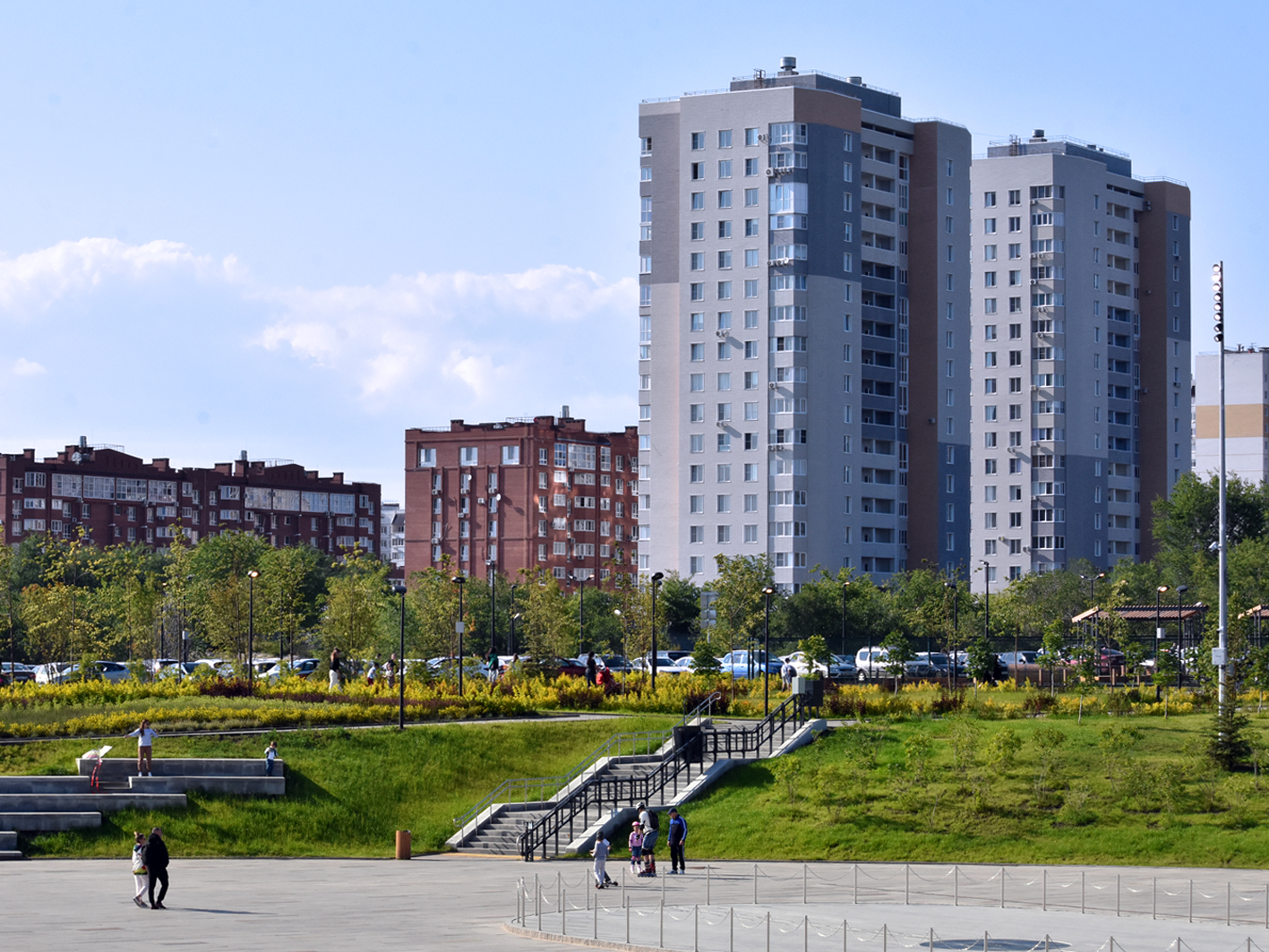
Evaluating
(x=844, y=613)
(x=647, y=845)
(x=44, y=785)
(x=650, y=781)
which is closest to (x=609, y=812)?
(x=650, y=781)

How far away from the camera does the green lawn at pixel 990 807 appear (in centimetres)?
3631

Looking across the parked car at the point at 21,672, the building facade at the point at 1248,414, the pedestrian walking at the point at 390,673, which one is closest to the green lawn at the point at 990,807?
the pedestrian walking at the point at 390,673

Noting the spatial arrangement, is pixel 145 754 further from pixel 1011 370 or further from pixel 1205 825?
pixel 1011 370

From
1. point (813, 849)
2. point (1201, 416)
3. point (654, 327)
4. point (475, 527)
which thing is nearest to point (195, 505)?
point (475, 527)

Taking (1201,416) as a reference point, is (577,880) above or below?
below

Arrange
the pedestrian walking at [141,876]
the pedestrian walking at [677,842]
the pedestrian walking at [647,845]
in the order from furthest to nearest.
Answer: the pedestrian walking at [677,842]
the pedestrian walking at [647,845]
the pedestrian walking at [141,876]

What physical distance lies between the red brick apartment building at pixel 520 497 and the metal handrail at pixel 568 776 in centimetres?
10193

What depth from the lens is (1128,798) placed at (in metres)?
38.5

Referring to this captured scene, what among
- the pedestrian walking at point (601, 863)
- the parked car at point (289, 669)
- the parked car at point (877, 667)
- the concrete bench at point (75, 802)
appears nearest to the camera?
the pedestrian walking at point (601, 863)

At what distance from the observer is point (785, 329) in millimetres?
110000

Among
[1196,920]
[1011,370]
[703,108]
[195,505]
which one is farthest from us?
[195,505]

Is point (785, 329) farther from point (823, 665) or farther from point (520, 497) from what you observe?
point (520, 497)

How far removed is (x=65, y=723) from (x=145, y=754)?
5688 millimetres

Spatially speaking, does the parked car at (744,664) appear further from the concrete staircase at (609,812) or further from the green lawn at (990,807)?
the green lawn at (990,807)
